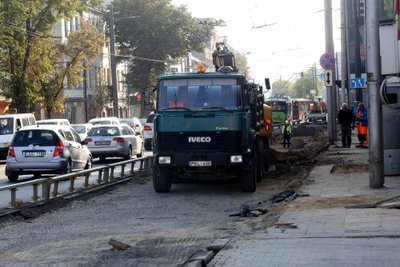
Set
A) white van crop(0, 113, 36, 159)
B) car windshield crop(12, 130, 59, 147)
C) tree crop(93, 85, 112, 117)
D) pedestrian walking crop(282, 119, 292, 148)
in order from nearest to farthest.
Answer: car windshield crop(12, 130, 59, 147) < white van crop(0, 113, 36, 159) < pedestrian walking crop(282, 119, 292, 148) < tree crop(93, 85, 112, 117)

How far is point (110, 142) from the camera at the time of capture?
33.3 m

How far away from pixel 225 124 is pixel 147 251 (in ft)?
24.5

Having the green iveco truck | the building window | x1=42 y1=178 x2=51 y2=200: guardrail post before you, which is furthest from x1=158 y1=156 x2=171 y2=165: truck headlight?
the building window

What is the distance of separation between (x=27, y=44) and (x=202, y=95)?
109 feet

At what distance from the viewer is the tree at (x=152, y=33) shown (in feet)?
264

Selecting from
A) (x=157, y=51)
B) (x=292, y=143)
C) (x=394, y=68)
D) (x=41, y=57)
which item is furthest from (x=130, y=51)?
(x=394, y=68)

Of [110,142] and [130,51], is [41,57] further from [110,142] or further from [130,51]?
[130,51]

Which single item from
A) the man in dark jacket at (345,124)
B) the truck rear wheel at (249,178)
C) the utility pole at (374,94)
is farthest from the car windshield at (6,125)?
the utility pole at (374,94)

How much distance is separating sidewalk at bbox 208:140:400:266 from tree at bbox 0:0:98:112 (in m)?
34.2

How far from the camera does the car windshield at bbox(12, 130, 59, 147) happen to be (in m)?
23.9

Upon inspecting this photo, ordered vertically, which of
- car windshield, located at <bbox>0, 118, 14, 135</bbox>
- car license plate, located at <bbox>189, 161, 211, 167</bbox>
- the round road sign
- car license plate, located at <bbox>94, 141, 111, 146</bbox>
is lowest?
car license plate, located at <bbox>189, 161, 211, 167</bbox>

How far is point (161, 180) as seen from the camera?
19094 mm

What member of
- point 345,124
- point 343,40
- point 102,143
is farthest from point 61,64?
point 345,124

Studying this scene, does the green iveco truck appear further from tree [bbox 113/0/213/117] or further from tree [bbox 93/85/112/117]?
tree [bbox 113/0/213/117]
